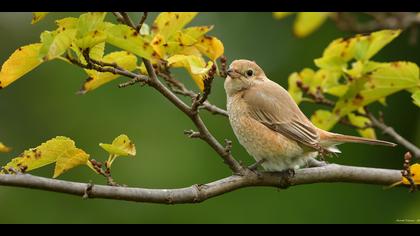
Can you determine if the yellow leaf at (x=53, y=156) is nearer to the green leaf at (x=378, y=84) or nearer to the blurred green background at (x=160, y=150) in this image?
the green leaf at (x=378, y=84)

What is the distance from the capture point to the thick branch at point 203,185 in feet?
9.85

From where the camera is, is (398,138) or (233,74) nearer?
(398,138)

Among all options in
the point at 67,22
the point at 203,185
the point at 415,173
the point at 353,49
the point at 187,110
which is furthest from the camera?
the point at 353,49

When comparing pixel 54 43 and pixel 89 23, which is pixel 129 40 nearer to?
pixel 89 23

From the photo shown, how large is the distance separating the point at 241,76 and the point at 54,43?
2.23m

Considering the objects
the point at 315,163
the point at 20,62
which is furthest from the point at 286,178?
the point at 20,62

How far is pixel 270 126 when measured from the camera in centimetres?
470

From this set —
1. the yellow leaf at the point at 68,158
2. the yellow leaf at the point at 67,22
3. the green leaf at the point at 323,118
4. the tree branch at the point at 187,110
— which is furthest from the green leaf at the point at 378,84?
the yellow leaf at the point at 67,22

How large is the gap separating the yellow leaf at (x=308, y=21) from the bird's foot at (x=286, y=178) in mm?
1494

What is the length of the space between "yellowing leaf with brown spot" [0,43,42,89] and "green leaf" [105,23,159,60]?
0.33m

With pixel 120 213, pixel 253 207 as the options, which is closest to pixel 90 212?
pixel 120 213

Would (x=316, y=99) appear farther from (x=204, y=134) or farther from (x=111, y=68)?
(x=111, y=68)

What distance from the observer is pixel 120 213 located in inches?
346

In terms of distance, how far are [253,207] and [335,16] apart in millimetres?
3295
